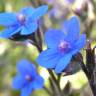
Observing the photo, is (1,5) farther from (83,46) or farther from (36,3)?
(83,46)

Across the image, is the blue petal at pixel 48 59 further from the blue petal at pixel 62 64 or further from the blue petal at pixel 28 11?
the blue petal at pixel 28 11

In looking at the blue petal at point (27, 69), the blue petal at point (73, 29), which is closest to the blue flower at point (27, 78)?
the blue petal at point (27, 69)

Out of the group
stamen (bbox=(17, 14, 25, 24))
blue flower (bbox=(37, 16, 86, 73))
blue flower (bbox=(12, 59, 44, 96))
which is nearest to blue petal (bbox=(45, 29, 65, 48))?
blue flower (bbox=(37, 16, 86, 73))

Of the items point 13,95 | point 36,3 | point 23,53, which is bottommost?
point 13,95

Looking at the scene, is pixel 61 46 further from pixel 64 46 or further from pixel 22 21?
pixel 22 21

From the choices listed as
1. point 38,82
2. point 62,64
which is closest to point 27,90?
point 38,82

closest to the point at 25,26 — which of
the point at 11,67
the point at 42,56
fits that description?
the point at 42,56

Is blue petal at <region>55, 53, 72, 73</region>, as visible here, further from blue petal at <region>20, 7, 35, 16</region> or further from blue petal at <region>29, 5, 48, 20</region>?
blue petal at <region>20, 7, 35, 16</region>
